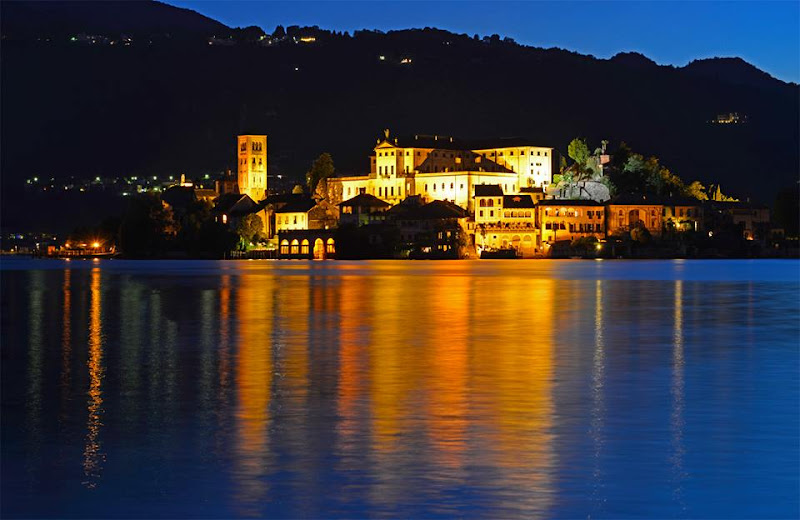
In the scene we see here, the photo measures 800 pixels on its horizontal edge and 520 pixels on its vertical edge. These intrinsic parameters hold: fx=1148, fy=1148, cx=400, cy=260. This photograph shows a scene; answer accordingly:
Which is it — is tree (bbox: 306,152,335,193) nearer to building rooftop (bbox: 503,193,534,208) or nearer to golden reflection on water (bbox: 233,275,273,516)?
building rooftop (bbox: 503,193,534,208)

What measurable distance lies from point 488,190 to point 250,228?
28959 millimetres

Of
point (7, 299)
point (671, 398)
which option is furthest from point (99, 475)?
point (7, 299)

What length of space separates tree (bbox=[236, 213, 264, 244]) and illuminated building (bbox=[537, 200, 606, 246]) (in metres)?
33.0

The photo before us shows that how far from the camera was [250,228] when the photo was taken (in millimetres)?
129625

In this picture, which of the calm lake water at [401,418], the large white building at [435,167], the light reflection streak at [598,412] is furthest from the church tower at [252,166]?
Answer: the light reflection streak at [598,412]

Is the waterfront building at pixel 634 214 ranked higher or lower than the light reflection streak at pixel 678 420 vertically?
higher

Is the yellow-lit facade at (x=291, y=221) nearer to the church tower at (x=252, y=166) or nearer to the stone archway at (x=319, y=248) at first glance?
the stone archway at (x=319, y=248)

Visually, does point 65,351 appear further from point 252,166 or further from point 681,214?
point 252,166

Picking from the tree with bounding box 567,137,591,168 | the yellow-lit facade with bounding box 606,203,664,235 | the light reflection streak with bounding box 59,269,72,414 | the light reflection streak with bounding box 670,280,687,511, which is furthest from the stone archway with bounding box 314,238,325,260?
the light reflection streak with bounding box 670,280,687,511

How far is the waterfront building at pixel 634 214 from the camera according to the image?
11415 centimetres

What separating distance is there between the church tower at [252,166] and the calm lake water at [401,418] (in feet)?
399

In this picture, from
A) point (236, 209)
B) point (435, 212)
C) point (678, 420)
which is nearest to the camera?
point (678, 420)

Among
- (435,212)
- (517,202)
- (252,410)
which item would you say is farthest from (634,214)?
(252,410)

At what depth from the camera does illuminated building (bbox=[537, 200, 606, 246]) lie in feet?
374
